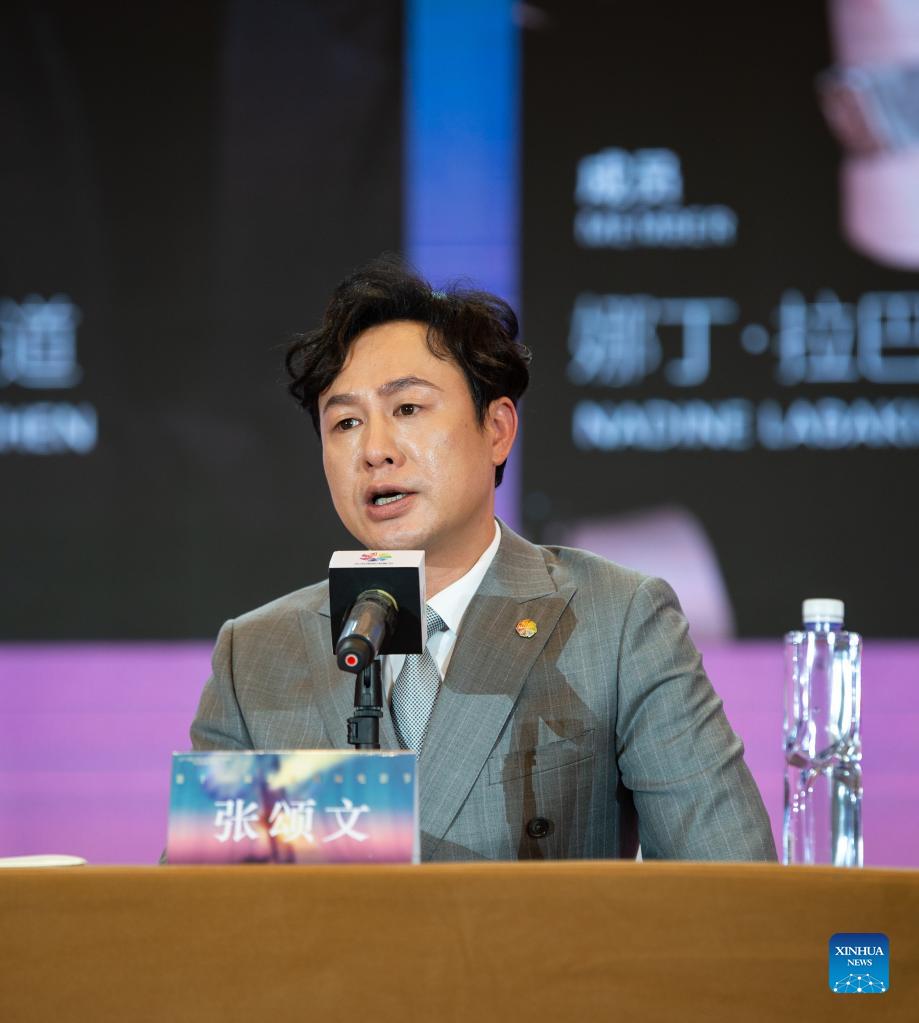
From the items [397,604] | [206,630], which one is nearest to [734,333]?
[206,630]

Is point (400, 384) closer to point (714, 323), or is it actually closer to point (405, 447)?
point (405, 447)

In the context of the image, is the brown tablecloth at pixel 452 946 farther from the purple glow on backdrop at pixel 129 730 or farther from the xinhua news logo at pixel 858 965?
the purple glow on backdrop at pixel 129 730

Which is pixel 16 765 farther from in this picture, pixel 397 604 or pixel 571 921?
pixel 571 921

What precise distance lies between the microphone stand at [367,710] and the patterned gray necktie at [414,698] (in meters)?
0.48

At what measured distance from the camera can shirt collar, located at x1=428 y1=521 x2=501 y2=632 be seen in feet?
6.50

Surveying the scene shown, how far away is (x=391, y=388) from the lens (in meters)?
1.91

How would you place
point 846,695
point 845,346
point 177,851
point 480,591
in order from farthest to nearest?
point 845,346, point 846,695, point 480,591, point 177,851

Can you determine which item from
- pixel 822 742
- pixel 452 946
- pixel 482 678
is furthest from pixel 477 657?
pixel 452 946

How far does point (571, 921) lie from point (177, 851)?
362 mm

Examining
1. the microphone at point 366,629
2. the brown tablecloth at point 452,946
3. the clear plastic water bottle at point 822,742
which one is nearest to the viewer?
the brown tablecloth at point 452,946

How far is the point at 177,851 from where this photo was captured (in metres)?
1.18

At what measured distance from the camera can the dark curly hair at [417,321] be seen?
6.51 feet

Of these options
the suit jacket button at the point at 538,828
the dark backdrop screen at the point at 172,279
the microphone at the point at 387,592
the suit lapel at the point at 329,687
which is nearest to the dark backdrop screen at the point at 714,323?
the dark backdrop screen at the point at 172,279

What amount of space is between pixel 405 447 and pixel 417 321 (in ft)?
0.77
